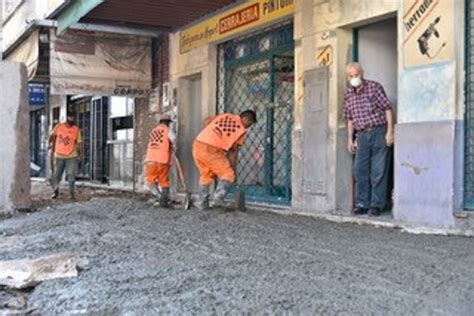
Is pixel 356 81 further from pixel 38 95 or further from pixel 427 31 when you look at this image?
pixel 38 95

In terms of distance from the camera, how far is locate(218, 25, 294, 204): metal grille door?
9875 mm

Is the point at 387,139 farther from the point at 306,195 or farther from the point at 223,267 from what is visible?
the point at 223,267

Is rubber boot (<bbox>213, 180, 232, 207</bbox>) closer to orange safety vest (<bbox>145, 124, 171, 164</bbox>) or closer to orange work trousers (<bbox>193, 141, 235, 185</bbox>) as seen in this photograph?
orange work trousers (<bbox>193, 141, 235, 185</bbox>)

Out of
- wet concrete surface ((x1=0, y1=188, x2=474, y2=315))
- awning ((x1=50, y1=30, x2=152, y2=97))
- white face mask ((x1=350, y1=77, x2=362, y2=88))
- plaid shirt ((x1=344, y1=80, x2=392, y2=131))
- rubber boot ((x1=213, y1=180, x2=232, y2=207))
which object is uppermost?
awning ((x1=50, y1=30, x2=152, y2=97))

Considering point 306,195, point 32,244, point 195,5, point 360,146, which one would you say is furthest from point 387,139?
point 195,5

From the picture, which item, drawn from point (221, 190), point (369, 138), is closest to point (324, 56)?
point (369, 138)

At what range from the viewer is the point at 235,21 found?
1071 cm

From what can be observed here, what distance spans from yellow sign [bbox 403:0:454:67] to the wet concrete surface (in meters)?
1.89

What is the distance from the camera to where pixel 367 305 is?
3686mm

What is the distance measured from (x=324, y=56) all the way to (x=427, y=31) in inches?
72.4

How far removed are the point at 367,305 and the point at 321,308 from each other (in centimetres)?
27

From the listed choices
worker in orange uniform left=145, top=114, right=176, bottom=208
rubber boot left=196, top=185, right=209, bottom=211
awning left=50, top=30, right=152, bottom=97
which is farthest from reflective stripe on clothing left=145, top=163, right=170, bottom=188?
awning left=50, top=30, right=152, bottom=97

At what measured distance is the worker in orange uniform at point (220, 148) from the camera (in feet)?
29.3

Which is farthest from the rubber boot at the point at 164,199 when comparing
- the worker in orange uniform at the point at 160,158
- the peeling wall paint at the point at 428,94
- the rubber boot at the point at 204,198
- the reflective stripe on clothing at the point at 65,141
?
the peeling wall paint at the point at 428,94
